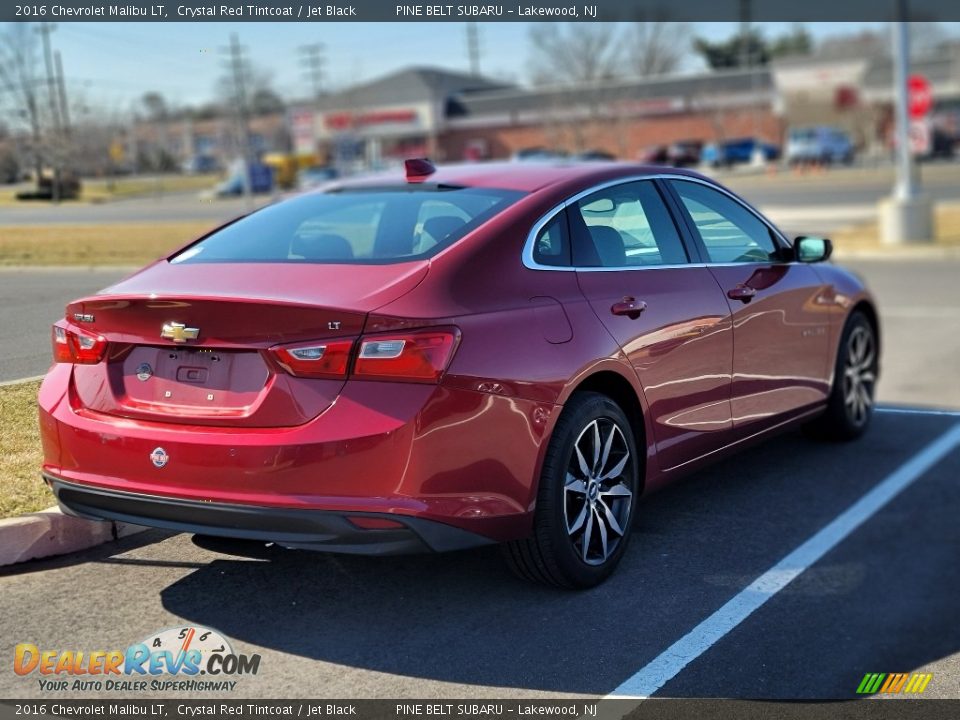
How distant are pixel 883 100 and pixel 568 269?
217 ft

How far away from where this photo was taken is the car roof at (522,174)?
483 centimetres

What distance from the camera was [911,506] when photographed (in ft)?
19.0

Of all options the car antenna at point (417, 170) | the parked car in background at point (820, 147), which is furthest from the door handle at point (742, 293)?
the parked car in background at point (820, 147)

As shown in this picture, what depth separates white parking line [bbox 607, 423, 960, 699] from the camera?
3750 mm

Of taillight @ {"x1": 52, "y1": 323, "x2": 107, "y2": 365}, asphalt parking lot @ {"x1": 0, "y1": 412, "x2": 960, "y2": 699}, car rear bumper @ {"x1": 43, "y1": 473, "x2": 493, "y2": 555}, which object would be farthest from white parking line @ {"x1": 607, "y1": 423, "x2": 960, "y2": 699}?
taillight @ {"x1": 52, "y1": 323, "x2": 107, "y2": 365}

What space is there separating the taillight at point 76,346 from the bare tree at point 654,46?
168ft

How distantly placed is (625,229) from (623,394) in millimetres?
746

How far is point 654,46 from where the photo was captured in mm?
60906

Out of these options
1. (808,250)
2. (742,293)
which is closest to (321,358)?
(742,293)

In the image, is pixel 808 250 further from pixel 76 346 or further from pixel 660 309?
pixel 76 346

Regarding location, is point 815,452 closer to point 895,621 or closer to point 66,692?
point 895,621

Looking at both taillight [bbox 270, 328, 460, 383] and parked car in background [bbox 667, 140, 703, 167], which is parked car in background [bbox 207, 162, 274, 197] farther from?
parked car in background [bbox 667, 140, 703, 167]

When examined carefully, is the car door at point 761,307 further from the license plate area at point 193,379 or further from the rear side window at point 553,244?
the license plate area at point 193,379

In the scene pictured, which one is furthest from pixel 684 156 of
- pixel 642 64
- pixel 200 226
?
pixel 200 226
